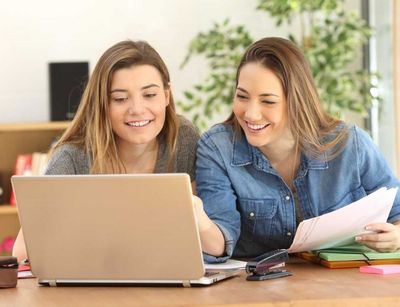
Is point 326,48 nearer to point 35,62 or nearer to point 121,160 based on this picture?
point 35,62

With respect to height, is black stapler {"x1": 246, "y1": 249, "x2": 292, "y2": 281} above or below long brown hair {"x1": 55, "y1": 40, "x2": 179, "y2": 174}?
below

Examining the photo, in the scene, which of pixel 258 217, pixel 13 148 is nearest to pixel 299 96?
pixel 258 217

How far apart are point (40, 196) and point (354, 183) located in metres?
0.90

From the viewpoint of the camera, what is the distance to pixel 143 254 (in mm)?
2061

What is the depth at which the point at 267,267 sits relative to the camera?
84.4 inches

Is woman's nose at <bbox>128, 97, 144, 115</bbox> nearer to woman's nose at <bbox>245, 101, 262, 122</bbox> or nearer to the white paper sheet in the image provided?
woman's nose at <bbox>245, 101, 262, 122</bbox>

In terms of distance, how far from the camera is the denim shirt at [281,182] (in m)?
2.54

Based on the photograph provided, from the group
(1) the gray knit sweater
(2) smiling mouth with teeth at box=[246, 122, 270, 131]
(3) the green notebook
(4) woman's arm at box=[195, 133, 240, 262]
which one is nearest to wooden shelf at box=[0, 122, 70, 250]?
(1) the gray knit sweater

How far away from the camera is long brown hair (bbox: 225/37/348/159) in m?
2.52

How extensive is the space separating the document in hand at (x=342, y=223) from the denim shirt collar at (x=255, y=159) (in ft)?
0.85

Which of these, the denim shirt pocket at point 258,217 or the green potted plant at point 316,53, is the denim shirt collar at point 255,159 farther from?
the green potted plant at point 316,53

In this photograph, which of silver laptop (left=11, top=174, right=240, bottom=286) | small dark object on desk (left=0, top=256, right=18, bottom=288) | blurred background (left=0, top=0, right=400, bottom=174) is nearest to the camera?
silver laptop (left=11, top=174, right=240, bottom=286)

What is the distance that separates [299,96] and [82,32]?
3.07 m

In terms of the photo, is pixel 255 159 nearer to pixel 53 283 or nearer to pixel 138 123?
pixel 138 123
